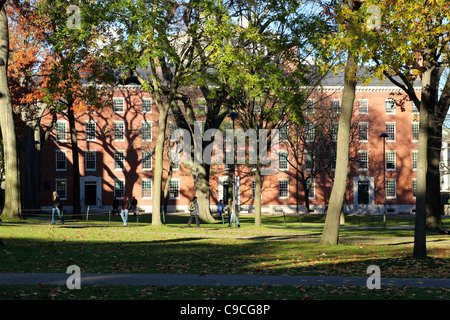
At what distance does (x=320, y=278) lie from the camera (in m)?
13.0

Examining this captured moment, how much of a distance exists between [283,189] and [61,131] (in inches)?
1003

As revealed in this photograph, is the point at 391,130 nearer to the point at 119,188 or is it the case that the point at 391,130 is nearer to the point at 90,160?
the point at 119,188

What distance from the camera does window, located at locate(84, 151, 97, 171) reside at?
213 ft

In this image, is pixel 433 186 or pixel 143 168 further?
pixel 143 168

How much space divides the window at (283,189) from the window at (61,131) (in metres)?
24.5

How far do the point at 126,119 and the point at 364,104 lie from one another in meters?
27.4

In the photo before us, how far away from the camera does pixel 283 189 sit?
6719 cm

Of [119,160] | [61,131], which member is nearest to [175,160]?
[119,160]

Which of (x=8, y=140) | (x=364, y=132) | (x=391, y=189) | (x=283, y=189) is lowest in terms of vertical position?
(x=391, y=189)

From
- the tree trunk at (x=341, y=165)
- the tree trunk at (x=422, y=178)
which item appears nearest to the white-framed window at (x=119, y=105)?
the tree trunk at (x=341, y=165)

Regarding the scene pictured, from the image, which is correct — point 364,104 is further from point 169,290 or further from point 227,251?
point 169,290

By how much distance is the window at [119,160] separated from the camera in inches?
2574

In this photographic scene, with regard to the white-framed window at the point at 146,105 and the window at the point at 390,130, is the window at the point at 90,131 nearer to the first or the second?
the white-framed window at the point at 146,105
